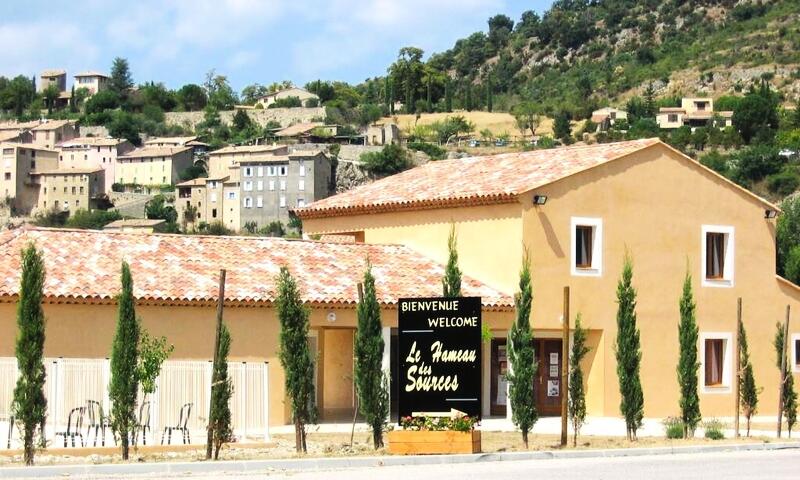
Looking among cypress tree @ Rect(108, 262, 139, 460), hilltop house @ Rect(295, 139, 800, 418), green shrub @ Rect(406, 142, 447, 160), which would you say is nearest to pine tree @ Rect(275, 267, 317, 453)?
cypress tree @ Rect(108, 262, 139, 460)

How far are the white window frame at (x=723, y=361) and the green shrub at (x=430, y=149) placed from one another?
144801 mm

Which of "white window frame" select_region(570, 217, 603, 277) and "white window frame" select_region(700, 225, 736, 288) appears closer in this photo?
"white window frame" select_region(570, 217, 603, 277)

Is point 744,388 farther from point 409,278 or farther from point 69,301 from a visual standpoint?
point 69,301

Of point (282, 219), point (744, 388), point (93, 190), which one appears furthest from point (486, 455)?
point (93, 190)

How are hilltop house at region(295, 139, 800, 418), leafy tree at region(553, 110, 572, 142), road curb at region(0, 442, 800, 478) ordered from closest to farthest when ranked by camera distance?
road curb at region(0, 442, 800, 478)
hilltop house at region(295, 139, 800, 418)
leafy tree at region(553, 110, 572, 142)

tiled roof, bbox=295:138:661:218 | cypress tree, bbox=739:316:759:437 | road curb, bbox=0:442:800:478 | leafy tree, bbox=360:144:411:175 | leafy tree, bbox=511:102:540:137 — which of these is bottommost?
road curb, bbox=0:442:800:478

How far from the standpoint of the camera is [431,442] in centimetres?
2172

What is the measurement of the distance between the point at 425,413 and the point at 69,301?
7932mm

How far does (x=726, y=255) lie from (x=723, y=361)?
237 cm

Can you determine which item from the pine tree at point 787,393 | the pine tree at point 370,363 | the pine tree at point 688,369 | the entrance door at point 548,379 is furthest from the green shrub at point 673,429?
the pine tree at point 370,363

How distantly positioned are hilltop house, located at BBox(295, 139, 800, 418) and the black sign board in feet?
28.2

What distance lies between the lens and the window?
3322 cm

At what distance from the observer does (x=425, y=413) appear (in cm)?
2200

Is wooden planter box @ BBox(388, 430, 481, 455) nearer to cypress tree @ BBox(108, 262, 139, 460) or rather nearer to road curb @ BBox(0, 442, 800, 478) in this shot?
road curb @ BBox(0, 442, 800, 478)
